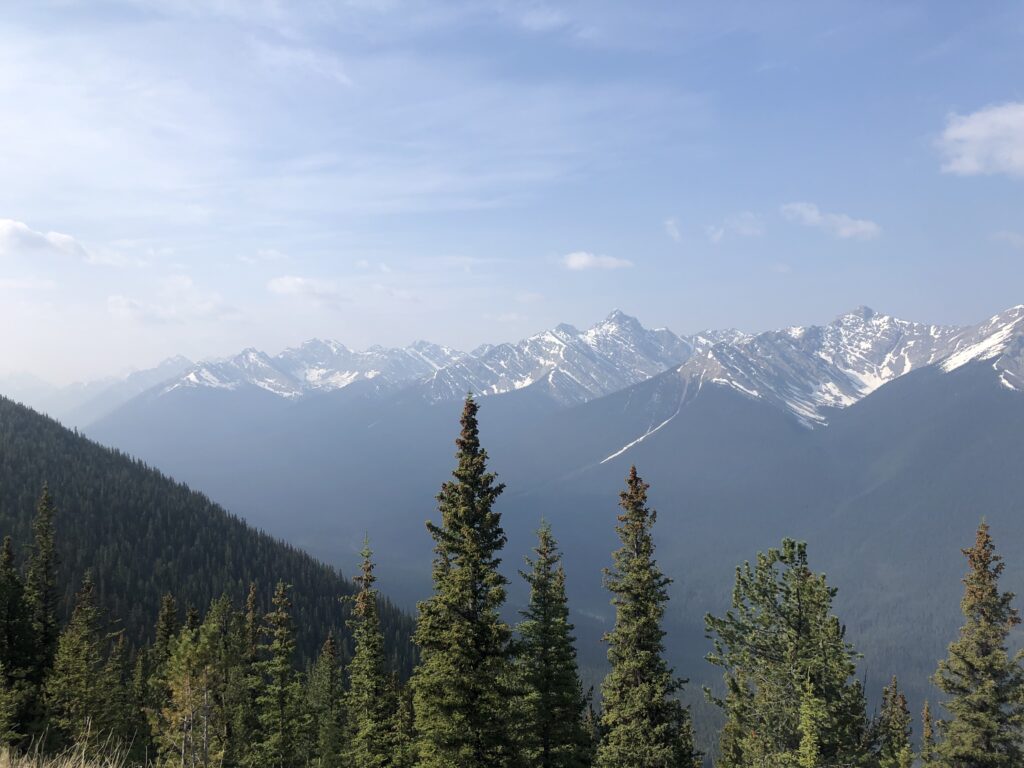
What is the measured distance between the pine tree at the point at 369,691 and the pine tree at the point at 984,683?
29.0 m

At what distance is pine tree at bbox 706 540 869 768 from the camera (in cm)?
2416

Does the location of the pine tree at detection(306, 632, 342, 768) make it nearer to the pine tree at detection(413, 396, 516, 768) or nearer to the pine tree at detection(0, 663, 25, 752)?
the pine tree at detection(0, 663, 25, 752)

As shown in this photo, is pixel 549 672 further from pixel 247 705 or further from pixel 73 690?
pixel 73 690

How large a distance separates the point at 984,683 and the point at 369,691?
31626 mm

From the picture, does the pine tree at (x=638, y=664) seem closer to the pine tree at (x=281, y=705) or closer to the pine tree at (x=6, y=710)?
the pine tree at (x=281, y=705)

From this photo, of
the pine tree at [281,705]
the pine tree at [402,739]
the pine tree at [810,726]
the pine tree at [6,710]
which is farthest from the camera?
the pine tree at [281,705]

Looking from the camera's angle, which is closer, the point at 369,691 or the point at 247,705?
the point at 369,691

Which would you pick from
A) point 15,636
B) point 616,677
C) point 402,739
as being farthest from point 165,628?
point 616,677

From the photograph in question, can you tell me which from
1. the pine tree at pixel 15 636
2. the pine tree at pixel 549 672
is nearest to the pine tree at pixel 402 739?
the pine tree at pixel 549 672

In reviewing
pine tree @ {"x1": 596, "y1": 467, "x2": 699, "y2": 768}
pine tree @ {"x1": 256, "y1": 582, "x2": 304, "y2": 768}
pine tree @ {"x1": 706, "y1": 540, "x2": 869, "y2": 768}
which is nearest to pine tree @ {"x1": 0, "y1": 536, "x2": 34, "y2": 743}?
pine tree @ {"x1": 256, "y1": 582, "x2": 304, "y2": 768}

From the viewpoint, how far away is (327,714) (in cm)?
5428

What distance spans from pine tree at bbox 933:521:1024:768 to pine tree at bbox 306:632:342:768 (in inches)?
1558

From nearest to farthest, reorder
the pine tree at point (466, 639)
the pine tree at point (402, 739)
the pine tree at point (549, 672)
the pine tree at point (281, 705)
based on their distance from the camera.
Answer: the pine tree at point (466, 639) → the pine tree at point (549, 672) → the pine tree at point (402, 739) → the pine tree at point (281, 705)

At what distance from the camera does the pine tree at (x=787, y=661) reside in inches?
951
